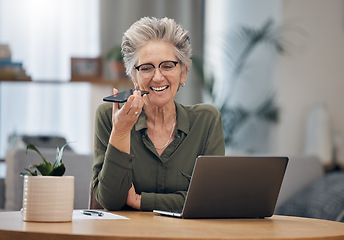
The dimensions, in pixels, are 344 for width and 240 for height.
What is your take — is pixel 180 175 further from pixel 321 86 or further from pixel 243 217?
pixel 321 86

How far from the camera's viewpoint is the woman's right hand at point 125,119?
58.4 inches

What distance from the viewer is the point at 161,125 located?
196 cm

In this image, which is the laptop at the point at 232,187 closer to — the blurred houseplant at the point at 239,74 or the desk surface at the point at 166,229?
the desk surface at the point at 166,229

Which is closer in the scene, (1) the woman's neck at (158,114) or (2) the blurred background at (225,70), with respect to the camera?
(1) the woman's neck at (158,114)

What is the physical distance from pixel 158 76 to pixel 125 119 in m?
0.40

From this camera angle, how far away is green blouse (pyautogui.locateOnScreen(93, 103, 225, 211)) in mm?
1621

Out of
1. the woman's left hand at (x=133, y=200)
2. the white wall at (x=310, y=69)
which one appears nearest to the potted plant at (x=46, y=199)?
the woman's left hand at (x=133, y=200)

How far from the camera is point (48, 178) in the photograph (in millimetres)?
1280

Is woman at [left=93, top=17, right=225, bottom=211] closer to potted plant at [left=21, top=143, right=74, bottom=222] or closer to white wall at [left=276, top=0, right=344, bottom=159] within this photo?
potted plant at [left=21, top=143, right=74, bottom=222]

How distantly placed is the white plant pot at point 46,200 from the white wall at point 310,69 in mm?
3634

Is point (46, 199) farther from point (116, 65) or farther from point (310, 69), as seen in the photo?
point (310, 69)

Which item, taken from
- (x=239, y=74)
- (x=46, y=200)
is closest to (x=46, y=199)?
(x=46, y=200)

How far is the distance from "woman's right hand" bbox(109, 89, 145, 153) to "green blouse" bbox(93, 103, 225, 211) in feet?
0.08

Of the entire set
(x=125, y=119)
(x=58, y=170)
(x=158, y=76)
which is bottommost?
(x=58, y=170)
